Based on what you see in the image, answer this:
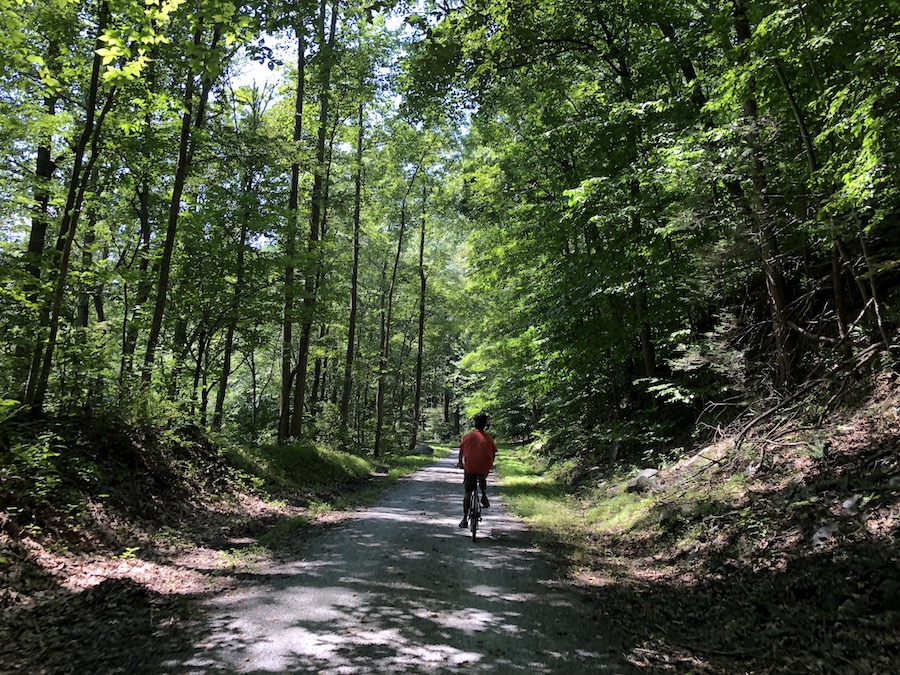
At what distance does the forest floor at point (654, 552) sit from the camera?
3.95 metres

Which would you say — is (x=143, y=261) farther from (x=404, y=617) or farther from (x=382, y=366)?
(x=382, y=366)

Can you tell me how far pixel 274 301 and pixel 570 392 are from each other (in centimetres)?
1004

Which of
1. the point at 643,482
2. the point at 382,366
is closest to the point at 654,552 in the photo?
the point at 643,482

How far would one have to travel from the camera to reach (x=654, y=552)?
703 centimetres

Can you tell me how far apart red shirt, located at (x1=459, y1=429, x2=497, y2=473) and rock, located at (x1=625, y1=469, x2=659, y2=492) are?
295 centimetres

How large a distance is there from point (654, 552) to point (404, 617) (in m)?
3.85

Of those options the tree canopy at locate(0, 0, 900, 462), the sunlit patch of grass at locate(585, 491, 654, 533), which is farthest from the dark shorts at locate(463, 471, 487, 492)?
the tree canopy at locate(0, 0, 900, 462)

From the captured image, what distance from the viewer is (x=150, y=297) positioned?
13031 millimetres

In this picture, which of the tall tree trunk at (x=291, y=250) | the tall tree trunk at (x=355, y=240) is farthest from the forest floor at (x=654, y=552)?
the tall tree trunk at (x=355, y=240)

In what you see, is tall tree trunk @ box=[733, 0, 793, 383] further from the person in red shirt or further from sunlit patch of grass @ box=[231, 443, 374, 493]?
sunlit patch of grass @ box=[231, 443, 374, 493]

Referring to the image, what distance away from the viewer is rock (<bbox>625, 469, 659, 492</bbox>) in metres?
9.50

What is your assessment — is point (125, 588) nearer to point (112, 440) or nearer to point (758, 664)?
point (112, 440)

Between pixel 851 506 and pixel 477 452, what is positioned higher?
pixel 477 452

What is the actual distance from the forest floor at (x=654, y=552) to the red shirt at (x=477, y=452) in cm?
152
